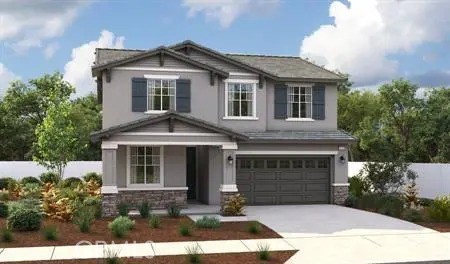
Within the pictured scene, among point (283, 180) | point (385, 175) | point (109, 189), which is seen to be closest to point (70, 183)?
point (109, 189)

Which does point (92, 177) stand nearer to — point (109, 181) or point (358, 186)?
point (109, 181)

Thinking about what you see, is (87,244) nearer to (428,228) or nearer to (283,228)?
(283,228)

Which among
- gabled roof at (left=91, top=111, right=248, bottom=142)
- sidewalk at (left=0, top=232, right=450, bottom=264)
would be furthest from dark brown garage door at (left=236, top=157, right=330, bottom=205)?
sidewalk at (left=0, top=232, right=450, bottom=264)

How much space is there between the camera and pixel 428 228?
55.2 feet

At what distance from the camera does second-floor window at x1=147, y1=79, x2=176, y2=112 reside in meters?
21.4

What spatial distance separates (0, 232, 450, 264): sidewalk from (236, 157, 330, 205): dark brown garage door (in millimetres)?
7649

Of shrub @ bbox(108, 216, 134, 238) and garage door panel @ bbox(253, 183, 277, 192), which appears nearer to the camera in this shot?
shrub @ bbox(108, 216, 134, 238)

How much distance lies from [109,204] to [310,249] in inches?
316

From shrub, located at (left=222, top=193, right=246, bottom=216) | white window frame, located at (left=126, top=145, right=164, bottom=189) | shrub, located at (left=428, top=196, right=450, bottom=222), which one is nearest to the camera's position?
shrub, located at (left=428, top=196, right=450, bottom=222)

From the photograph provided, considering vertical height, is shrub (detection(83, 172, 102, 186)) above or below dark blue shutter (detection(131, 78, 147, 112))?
below

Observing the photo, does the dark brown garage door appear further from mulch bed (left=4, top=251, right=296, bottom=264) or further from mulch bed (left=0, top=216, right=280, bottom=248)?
mulch bed (left=4, top=251, right=296, bottom=264)

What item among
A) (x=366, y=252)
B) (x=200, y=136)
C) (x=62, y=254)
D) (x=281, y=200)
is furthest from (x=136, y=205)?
(x=366, y=252)

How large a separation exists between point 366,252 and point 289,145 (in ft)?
31.6

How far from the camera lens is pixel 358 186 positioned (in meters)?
24.8
